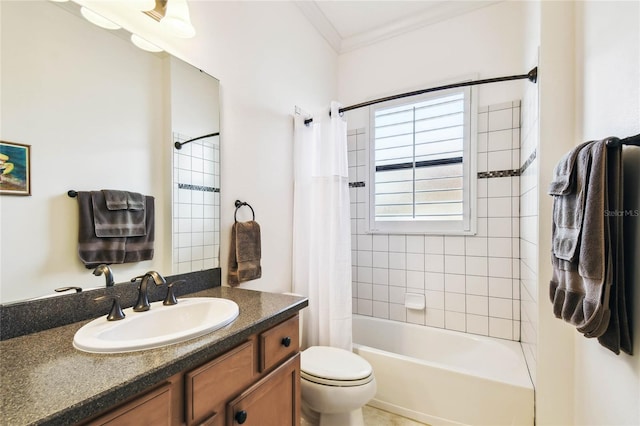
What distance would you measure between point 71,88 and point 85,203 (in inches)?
15.6

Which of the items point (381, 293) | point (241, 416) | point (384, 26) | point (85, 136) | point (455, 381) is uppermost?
point (384, 26)

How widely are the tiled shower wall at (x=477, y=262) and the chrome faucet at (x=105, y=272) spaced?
204 centimetres

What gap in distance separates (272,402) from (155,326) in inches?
20.2

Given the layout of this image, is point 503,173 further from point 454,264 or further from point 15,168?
point 15,168

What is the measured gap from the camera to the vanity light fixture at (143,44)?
1.15 m

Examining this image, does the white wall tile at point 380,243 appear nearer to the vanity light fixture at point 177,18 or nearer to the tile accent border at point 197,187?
the tile accent border at point 197,187

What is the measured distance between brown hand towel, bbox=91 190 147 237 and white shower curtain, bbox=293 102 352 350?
106 cm

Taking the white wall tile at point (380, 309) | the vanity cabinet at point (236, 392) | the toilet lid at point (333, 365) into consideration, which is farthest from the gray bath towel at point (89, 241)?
the white wall tile at point (380, 309)

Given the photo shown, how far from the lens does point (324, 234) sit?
6.31ft

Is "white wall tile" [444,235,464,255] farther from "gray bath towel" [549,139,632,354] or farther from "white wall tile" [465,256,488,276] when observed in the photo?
"gray bath towel" [549,139,632,354]

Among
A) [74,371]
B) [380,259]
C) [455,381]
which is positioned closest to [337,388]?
[455,381]

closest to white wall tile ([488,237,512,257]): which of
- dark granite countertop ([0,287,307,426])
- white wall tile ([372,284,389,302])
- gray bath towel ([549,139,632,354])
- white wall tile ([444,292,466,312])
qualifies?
white wall tile ([444,292,466,312])

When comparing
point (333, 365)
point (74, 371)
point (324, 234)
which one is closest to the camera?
point (74, 371)

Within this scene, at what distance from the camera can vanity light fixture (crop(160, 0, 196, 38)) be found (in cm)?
119
